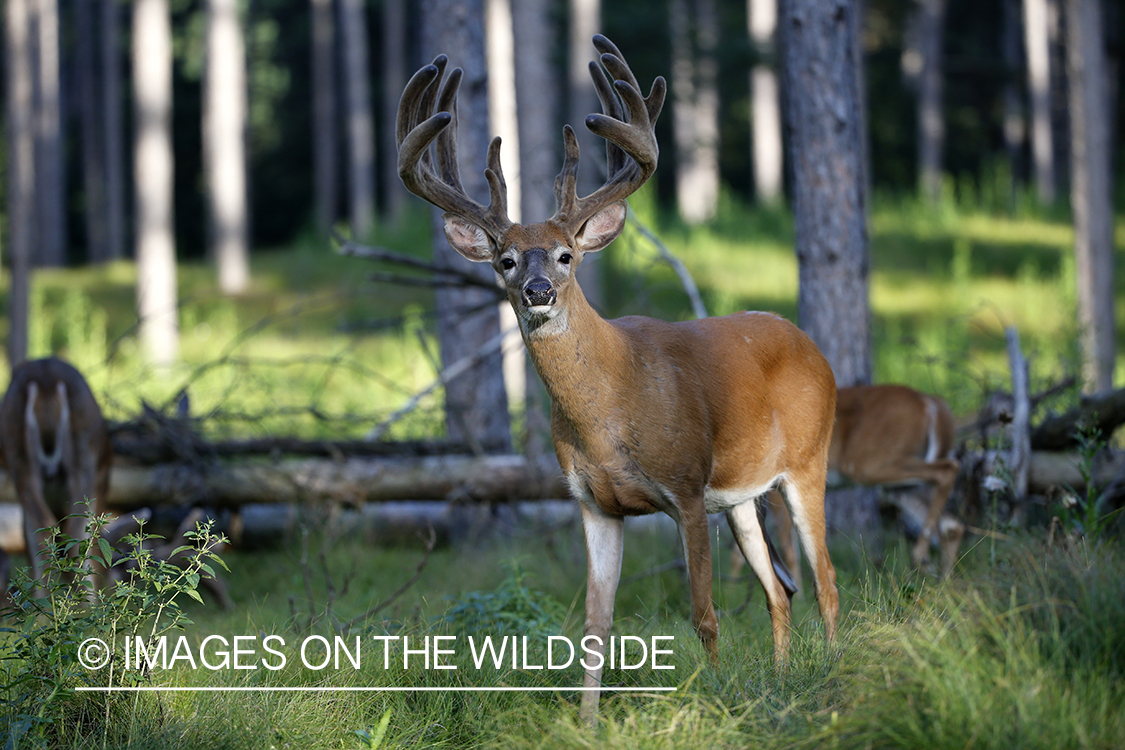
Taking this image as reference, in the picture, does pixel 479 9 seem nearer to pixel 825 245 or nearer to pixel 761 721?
pixel 825 245

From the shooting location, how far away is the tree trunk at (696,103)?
24.2 meters

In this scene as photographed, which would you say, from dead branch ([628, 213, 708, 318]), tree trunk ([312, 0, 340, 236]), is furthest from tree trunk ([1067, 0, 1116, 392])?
tree trunk ([312, 0, 340, 236])

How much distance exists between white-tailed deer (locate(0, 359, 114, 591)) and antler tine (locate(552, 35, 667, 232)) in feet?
12.0

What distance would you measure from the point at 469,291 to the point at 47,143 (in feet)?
84.5

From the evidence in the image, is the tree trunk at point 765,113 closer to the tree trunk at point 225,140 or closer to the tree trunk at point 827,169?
the tree trunk at point 225,140

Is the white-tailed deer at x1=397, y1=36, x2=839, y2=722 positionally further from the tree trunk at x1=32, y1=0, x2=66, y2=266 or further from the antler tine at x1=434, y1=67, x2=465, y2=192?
the tree trunk at x1=32, y1=0, x2=66, y2=266

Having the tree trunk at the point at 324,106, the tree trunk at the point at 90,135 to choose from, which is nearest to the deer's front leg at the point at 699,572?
the tree trunk at the point at 324,106

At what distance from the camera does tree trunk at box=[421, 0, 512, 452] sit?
294 inches

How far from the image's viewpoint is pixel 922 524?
271 inches

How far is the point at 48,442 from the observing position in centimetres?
635

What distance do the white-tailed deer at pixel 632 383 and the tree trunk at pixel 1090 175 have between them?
6.41 meters

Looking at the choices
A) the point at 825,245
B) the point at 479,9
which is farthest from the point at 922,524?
the point at 479,9

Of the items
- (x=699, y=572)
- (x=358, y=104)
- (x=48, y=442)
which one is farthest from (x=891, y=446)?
(x=358, y=104)

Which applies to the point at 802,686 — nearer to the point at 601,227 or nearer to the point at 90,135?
the point at 601,227
